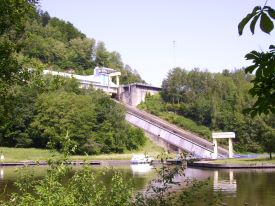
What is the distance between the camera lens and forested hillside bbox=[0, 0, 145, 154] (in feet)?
25.3

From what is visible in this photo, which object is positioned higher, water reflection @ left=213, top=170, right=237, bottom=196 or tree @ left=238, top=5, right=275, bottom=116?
tree @ left=238, top=5, right=275, bottom=116

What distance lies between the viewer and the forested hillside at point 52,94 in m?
7.70

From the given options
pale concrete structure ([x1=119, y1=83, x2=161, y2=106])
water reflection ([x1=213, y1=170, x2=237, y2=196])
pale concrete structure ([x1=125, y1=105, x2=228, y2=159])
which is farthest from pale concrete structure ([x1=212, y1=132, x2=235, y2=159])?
pale concrete structure ([x1=119, y1=83, x2=161, y2=106])

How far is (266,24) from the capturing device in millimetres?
2119

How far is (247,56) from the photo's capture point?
99.7 inches

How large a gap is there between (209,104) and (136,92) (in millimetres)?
15099

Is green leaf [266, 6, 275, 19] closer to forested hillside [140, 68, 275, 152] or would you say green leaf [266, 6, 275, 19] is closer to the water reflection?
the water reflection

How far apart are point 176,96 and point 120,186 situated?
193 feet

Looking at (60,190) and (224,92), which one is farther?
(224,92)

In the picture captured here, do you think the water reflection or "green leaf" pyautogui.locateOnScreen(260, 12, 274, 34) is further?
the water reflection

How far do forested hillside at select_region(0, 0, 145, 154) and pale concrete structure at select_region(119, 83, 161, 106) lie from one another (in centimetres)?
1161

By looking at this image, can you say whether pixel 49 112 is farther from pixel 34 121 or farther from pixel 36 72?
pixel 36 72

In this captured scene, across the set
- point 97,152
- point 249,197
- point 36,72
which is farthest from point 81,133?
Answer: point 36,72

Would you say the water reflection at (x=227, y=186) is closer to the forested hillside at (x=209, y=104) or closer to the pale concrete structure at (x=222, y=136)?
the pale concrete structure at (x=222, y=136)
